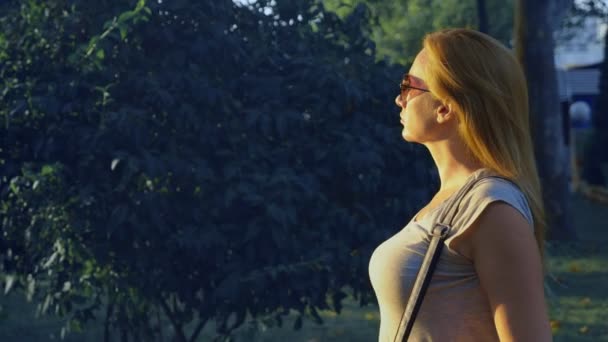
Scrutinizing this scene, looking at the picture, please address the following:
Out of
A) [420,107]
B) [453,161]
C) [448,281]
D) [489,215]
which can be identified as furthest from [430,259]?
[420,107]

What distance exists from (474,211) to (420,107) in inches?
14.6

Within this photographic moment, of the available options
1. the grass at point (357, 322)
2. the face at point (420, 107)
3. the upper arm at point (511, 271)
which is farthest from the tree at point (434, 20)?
the upper arm at point (511, 271)

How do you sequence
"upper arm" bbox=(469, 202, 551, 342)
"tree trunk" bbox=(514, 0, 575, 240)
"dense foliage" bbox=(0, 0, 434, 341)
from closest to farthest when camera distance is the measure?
"upper arm" bbox=(469, 202, 551, 342), "dense foliage" bbox=(0, 0, 434, 341), "tree trunk" bbox=(514, 0, 575, 240)

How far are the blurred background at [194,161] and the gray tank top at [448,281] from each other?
2791 millimetres

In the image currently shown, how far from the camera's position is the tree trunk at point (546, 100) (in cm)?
1708

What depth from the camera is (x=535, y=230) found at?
104 inches

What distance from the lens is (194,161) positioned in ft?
18.4

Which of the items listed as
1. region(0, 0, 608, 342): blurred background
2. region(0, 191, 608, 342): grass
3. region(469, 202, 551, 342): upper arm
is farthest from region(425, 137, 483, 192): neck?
region(0, 191, 608, 342): grass

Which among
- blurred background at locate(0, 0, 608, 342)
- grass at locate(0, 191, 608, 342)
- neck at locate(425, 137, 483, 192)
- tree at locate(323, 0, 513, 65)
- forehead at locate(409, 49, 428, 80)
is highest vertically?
forehead at locate(409, 49, 428, 80)

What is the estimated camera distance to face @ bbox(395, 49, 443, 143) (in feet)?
8.81

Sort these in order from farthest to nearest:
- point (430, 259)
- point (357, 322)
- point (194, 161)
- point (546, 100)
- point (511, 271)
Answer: point (546, 100), point (357, 322), point (194, 161), point (430, 259), point (511, 271)

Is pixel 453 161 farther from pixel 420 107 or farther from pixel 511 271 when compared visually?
pixel 511 271

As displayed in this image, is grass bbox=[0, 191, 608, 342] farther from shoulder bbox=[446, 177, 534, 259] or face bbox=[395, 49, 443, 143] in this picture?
shoulder bbox=[446, 177, 534, 259]

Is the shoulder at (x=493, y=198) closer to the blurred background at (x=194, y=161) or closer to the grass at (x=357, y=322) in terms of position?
the blurred background at (x=194, y=161)
